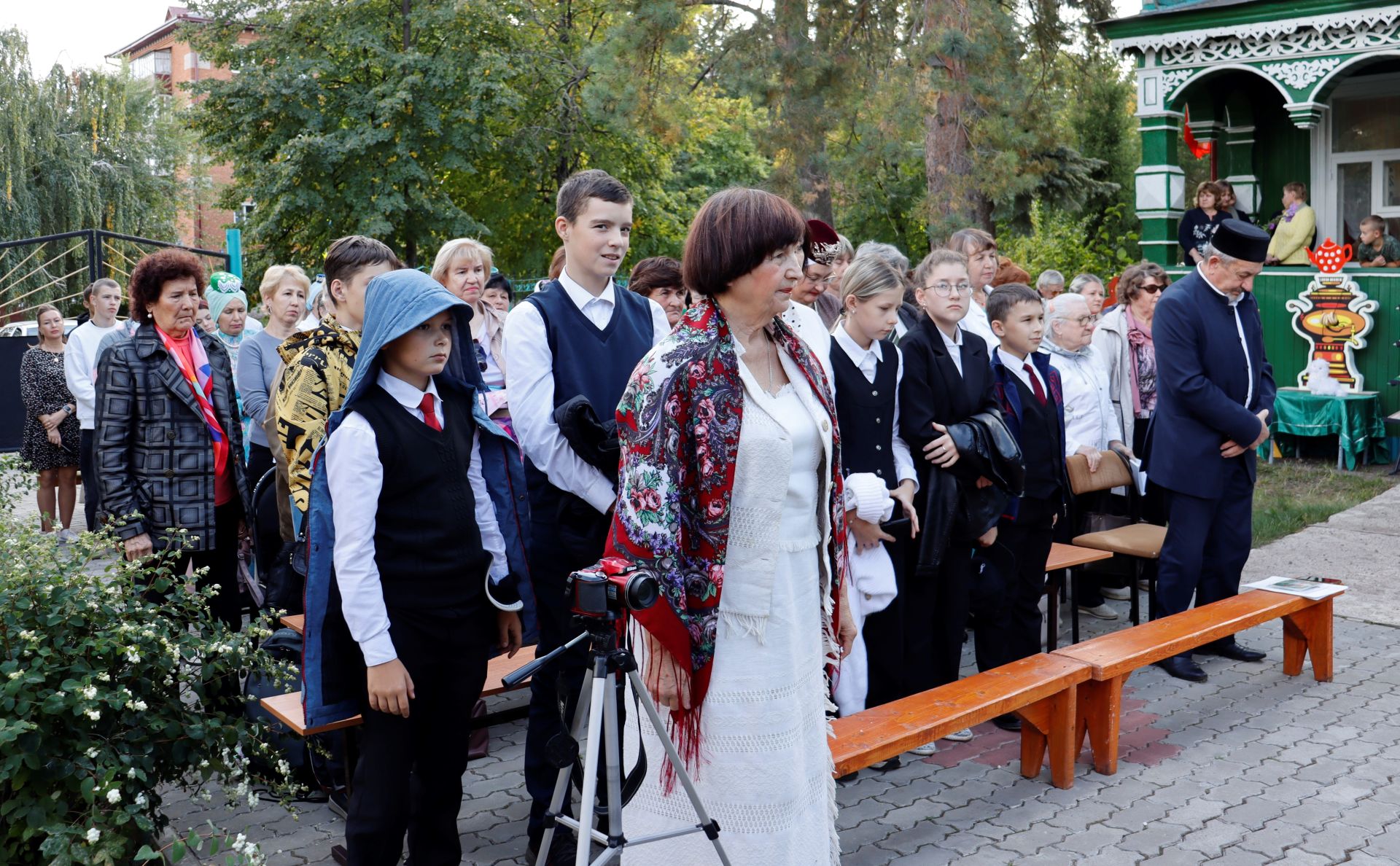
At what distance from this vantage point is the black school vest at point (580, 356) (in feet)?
12.8

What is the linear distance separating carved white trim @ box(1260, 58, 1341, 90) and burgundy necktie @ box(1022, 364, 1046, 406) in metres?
8.84

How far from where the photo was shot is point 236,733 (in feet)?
11.4

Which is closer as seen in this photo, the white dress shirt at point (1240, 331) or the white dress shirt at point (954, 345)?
the white dress shirt at point (954, 345)

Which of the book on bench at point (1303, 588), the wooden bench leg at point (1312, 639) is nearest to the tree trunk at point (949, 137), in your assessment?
the book on bench at point (1303, 588)

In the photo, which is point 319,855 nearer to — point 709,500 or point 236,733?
point 236,733

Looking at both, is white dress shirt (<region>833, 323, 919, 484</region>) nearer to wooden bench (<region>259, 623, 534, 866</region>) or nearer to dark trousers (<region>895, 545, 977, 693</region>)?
dark trousers (<region>895, 545, 977, 693</region>)

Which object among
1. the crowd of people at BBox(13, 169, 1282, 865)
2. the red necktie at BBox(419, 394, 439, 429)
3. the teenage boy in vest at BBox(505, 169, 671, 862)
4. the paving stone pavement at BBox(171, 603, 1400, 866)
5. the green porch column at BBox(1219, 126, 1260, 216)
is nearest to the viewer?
the crowd of people at BBox(13, 169, 1282, 865)

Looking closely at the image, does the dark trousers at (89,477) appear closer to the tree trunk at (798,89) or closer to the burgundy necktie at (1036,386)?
the burgundy necktie at (1036,386)

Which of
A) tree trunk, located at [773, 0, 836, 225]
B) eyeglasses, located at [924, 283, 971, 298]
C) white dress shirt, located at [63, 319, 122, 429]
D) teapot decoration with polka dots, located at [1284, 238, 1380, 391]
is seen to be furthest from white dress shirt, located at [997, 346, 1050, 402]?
tree trunk, located at [773, 0, 836, 225]

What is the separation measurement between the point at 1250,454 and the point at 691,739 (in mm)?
4276

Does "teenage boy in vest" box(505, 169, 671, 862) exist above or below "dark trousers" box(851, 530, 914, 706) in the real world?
above

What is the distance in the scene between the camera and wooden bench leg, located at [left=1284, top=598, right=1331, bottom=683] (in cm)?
587

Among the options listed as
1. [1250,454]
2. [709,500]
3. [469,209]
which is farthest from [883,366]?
[469,209]

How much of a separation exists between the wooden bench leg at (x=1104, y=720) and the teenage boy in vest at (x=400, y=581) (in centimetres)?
250
